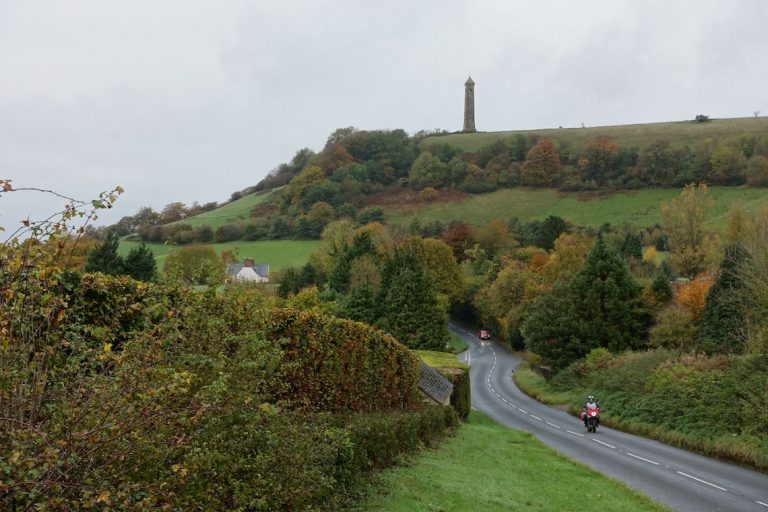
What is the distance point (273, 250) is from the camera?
103250 millimetres

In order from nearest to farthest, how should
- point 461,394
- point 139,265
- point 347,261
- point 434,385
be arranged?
1. point 434,385
2. point 461,394
3. point 139,265
4. point 347,261

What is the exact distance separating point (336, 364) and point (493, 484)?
4.64 metres

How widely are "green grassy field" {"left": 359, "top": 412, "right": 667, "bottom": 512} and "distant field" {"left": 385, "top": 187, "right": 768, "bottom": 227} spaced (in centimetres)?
7703

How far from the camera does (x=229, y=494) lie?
7.86m

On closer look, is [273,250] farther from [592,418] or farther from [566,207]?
[592,418]

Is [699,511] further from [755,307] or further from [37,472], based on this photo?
[755,307]

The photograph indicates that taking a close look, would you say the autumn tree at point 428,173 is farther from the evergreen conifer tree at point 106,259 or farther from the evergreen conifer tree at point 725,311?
the evergreen conifer tree at point 725,311

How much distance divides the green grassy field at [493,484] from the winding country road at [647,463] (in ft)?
4.08

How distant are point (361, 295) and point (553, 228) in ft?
138

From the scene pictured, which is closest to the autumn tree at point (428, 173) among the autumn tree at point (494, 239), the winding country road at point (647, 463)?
the autumn tree at point (494, 239)

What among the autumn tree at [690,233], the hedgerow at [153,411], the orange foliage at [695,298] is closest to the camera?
the hedgerow at [153,411]

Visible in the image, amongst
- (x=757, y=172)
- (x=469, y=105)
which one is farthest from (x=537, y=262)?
(x=469, y=105)

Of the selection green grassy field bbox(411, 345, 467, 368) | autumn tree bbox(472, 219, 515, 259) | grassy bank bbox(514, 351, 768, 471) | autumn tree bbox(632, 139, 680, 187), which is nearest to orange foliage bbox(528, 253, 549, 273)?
autumn tree bbox(472, 219, 515, 259)

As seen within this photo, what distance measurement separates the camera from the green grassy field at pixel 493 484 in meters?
12.8
